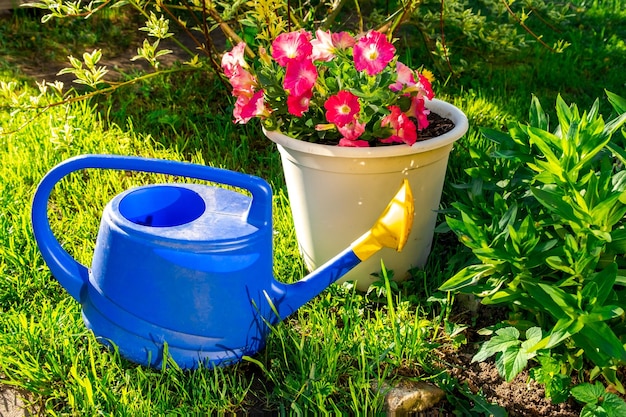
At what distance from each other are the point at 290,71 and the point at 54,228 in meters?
0.96

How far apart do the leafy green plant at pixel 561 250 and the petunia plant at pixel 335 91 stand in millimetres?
284

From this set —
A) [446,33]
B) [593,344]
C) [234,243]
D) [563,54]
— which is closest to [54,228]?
[234,243]

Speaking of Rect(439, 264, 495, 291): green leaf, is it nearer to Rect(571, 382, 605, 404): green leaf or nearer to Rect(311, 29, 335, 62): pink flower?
Rect(571, 382, 605, 404): green leaf

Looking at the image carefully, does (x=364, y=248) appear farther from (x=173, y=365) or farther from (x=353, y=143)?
(x=173, y=365)

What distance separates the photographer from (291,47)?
1.82 m

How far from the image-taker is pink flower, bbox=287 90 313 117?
1826 mm

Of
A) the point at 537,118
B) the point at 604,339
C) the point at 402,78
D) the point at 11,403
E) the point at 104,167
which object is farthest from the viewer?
the point at 402,78

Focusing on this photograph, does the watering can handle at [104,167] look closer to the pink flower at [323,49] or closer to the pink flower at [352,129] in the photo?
the pink flower at [352,129]

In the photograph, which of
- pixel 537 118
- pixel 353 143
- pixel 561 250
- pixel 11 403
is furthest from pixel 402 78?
pixel 11 403

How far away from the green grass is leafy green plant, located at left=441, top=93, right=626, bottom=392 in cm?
23

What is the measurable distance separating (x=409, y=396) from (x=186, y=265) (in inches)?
22.3

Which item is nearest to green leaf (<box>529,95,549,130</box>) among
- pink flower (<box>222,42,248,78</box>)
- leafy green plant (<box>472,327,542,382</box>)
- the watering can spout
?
the watering can spout

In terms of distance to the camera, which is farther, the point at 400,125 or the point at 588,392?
the point at 400,125

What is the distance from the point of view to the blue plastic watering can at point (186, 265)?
154 cm
